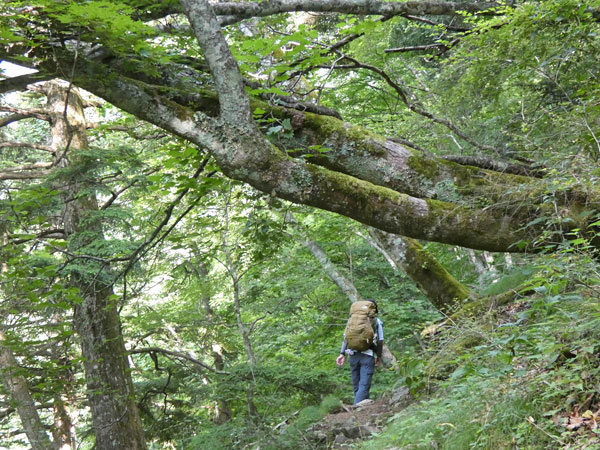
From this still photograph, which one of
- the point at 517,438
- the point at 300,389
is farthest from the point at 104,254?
the point at 517,438

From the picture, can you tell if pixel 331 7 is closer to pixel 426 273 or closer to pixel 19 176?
pixel 426 273

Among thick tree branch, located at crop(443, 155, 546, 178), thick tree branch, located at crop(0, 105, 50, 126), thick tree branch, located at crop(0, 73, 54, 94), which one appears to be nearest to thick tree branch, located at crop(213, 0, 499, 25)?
thick tree branch, located at crop(0, 73, 54, 94)

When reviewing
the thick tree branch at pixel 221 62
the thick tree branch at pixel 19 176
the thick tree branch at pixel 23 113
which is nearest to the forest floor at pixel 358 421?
the thick tree branch at pixel 221 62

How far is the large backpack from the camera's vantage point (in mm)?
7145

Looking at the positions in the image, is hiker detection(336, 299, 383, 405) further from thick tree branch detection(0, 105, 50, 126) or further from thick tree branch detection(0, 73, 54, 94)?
thick tree branch detection(0, 105, 50, 126)

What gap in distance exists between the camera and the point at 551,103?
23.4 feet

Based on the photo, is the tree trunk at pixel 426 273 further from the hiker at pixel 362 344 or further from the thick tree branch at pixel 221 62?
the thick tree branch at pixel 221 62

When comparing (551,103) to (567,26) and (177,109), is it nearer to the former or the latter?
(567,26)

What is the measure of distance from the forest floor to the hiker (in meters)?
0.34

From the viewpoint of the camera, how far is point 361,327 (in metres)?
7.15

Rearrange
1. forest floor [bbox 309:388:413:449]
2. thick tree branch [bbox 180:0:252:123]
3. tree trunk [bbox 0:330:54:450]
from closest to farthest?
thick tree branch [bbox 180:0:252:123], forest floor [bbox 309:388:413:449], tree trunk [bbox 0:330:54:450]

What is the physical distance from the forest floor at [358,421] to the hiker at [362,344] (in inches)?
13.2

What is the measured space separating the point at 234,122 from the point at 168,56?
1167 mm

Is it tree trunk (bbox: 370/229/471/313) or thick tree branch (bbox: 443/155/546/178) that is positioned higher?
thick tree branch (bbox: 443/155/546/178)
